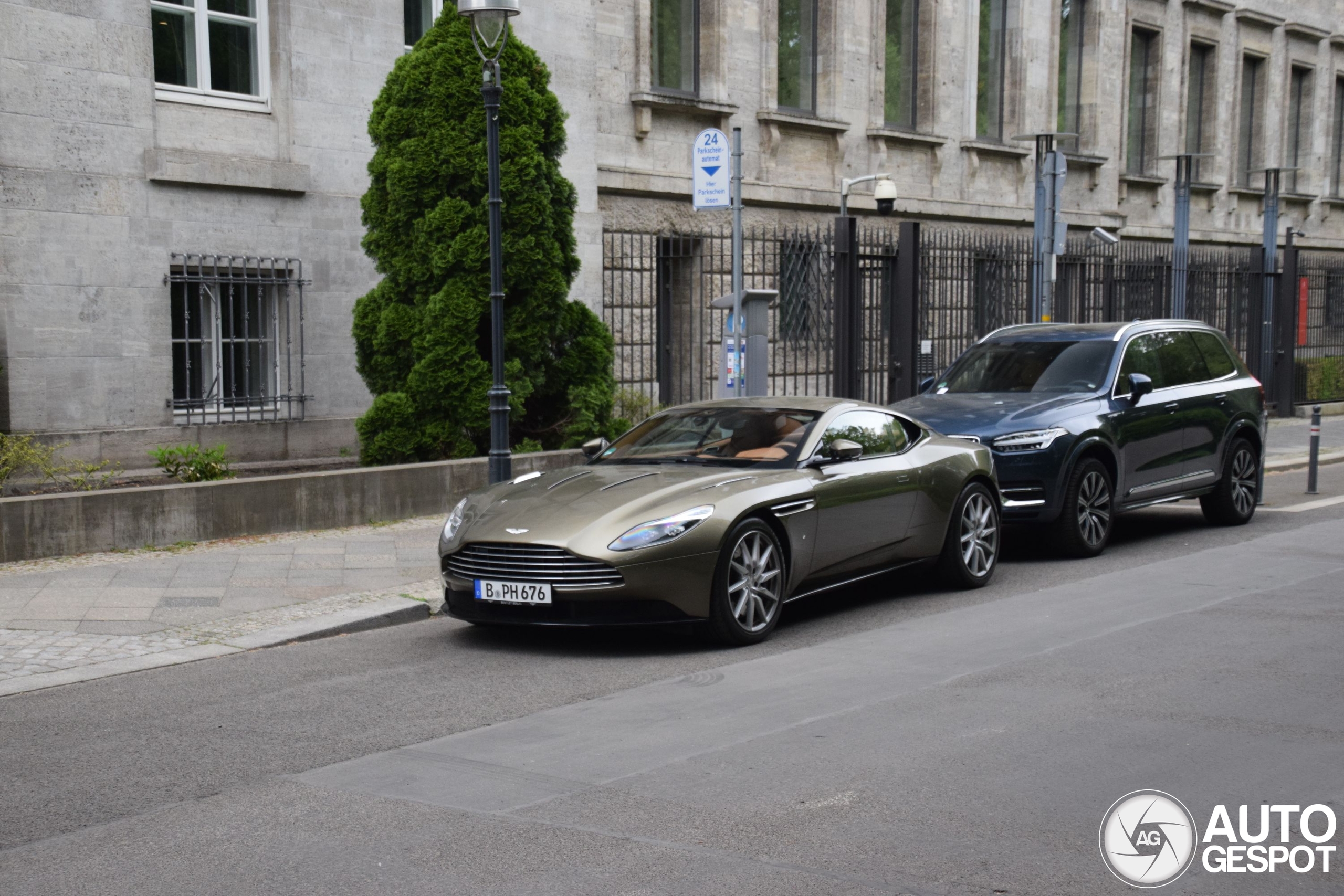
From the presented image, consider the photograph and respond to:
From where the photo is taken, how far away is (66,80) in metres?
13.5

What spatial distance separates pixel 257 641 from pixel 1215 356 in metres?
8.96

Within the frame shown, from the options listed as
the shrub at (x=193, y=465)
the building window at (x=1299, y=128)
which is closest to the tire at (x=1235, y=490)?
the shrub at (x=193, y=465)

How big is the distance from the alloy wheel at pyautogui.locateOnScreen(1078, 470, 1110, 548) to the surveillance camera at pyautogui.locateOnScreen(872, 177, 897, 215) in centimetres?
1120

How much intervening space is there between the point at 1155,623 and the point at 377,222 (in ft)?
28.8

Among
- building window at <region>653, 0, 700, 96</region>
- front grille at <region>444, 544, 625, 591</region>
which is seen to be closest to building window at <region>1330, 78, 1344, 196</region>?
building window at <region>653, 0, 700, 96</region>

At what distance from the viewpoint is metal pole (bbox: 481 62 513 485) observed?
10.9m

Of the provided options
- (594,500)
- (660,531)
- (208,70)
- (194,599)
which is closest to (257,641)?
(194,599)

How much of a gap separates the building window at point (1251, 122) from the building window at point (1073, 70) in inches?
313

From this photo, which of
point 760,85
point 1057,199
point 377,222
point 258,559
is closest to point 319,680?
point 258,559

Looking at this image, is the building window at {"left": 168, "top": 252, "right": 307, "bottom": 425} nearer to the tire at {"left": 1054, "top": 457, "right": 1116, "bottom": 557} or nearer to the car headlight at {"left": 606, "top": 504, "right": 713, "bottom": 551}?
the car headlight at {"left": 606, "top": 504, "right": 713, "bottom": 551}

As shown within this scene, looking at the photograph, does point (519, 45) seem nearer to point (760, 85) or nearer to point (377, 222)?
point (377, 222)

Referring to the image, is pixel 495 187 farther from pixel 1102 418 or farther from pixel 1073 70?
pixel 1073 70

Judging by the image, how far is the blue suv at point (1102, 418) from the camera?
11.0 m

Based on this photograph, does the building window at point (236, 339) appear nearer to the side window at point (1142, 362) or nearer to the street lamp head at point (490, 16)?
the street lamp head at point (490, 16)
